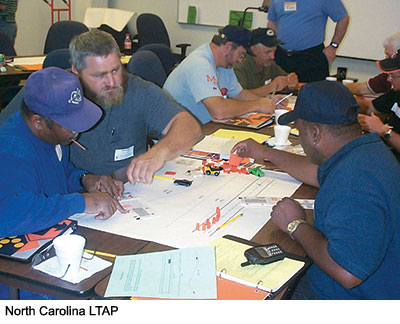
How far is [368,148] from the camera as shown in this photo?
4.74 feet

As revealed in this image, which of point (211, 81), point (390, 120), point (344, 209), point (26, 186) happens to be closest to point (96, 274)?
point (26, 186)

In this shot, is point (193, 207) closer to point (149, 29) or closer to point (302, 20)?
point (302, 20)

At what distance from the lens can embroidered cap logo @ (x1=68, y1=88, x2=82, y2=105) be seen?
1.55 metres

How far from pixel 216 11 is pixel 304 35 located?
8.30ft

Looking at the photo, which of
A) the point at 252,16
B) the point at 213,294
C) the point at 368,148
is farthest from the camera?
the point at 252,16

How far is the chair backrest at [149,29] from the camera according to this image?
6164mm

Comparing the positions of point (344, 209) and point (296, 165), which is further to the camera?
point (296, 165)

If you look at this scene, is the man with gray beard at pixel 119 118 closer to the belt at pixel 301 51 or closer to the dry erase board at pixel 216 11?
the belt at pixel 301 51

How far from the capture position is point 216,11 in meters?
6.77

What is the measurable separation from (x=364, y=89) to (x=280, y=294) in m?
3.02

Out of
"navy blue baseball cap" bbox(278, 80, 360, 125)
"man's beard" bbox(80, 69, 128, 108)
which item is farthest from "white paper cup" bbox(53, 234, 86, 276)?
"man's beard" bbox(80, 69, 128, 108)

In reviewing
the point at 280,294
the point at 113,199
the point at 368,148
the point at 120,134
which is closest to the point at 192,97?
the point at 120,134

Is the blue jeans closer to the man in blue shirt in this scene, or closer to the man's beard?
the man in blue shirt

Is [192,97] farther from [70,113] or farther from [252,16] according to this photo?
[252,16]
